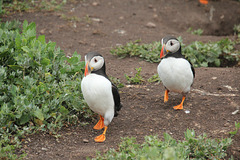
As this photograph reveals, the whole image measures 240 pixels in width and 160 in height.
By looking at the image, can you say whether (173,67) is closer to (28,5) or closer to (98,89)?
(98,89)

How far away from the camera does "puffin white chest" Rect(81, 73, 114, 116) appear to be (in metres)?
3.90

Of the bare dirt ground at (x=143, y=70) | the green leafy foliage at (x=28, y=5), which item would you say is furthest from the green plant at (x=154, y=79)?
the green leafy foliage at (x=28, y=5)

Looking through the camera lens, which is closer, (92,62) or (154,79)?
(92,62)

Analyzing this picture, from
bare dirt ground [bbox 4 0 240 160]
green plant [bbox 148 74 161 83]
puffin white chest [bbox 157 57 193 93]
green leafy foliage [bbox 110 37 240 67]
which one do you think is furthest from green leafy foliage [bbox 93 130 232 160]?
green leafy foliage [bbox 110 37 240 67]

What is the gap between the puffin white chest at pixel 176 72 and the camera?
4.61m

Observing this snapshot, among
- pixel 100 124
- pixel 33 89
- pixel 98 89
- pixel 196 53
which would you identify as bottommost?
pixel 100 124

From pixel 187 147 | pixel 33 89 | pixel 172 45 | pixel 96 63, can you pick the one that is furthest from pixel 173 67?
pixel 33 89

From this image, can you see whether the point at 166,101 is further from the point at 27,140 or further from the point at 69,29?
the point at 69,29

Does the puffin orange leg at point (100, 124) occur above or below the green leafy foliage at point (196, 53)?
below

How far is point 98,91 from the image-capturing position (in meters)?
3.91

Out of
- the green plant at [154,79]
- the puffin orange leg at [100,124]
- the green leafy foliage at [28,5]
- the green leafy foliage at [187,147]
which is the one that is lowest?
the puffin orange leg at [100,124]

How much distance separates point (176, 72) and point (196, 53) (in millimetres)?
2037

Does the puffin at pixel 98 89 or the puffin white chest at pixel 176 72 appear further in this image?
the puffin white chest at pixel 176 72

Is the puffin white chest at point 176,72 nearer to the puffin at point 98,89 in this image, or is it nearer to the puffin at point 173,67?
the puffin at point 173,67
